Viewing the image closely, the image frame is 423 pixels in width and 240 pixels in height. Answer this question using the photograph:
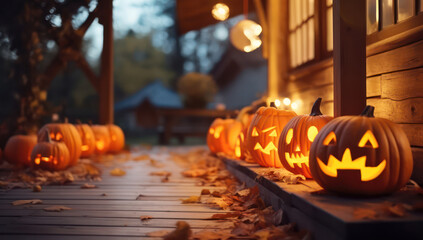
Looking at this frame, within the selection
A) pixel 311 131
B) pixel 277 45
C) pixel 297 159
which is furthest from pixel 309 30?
pixel 297 159

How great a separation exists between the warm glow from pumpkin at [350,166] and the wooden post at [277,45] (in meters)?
3.45

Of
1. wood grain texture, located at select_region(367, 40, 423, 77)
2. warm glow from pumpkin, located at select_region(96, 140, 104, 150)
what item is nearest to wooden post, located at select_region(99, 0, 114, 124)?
warm glow from pumpkin, located at select_region(96, 140, 104, 150)

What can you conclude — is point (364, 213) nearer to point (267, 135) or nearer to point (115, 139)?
point (267, 135)

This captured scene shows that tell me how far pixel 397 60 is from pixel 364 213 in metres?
1.40

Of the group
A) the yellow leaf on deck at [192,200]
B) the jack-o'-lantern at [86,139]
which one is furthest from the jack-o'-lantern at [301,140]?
the jack-o'-lantern at [86,139]

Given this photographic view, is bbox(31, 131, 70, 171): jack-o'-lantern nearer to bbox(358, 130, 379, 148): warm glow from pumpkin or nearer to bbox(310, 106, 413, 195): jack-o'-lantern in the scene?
bbox(310, 106, 413, 195): jack-o'-lantern

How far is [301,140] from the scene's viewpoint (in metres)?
2.41

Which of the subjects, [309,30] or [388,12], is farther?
[309,30]

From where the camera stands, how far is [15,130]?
4645mm

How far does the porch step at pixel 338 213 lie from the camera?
4.36 feet

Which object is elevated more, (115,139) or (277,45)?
(277,45)


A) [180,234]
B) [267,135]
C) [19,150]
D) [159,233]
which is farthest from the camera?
[19,150]

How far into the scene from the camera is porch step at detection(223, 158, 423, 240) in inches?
52.3

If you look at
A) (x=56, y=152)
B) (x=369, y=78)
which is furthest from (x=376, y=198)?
(x=56, y=152)
